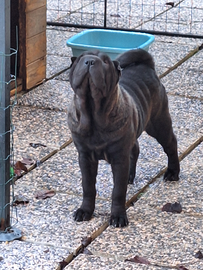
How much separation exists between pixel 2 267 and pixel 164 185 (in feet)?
5.26

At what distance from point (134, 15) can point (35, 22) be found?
3274 mm

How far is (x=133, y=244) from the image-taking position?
144 inches

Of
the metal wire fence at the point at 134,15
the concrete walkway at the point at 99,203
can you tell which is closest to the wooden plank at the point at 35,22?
the concrete walkway at the point at 99,203

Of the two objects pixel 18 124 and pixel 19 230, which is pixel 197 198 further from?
pixel 18 124

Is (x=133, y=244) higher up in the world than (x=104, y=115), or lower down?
lower down

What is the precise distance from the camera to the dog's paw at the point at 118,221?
3.86 metres

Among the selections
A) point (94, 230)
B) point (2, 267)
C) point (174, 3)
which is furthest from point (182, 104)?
point (174, 3)

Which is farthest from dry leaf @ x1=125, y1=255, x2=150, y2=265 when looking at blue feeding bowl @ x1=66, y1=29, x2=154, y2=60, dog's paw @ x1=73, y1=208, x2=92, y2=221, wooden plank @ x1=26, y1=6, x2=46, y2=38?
blue feeding bowl @ x1=66, y1=29, x2=154, y2=60

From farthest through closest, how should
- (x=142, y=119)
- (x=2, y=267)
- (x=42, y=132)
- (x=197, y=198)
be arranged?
(x=42, y=132) < (x=197, y=198) < (x=142, y=119) < (x=2, y=267)

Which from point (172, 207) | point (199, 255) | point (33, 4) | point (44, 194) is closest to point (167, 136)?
point (172, 207)

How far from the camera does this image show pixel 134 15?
9.41 meters

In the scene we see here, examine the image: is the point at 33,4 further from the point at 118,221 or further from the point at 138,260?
the point at 138,260

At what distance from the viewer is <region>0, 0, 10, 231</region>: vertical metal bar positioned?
337 centimetres

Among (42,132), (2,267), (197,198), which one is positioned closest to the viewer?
(2,267)
